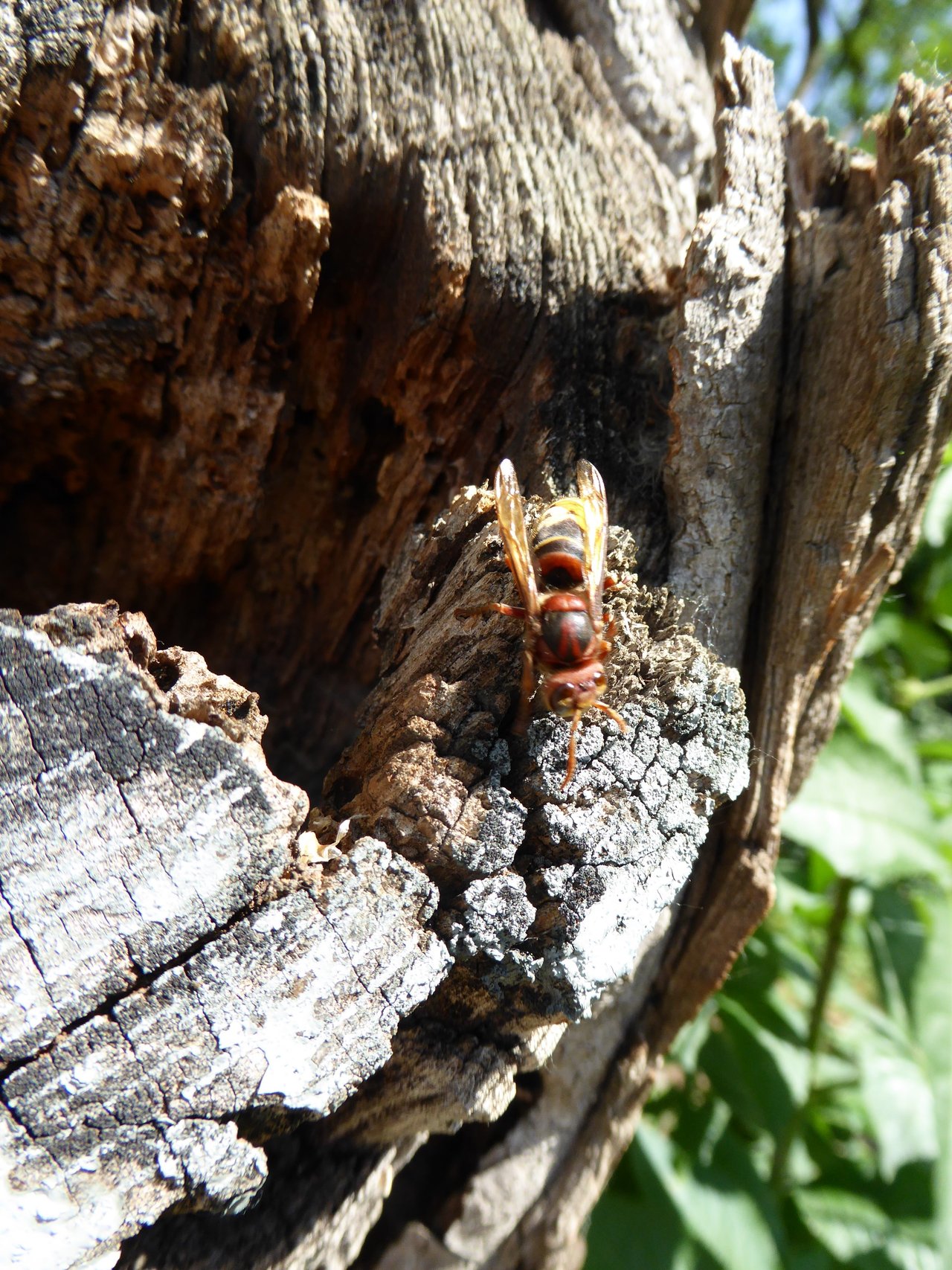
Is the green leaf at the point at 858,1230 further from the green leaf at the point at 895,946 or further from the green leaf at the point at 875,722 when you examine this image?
the green leaf at the point at 875,722

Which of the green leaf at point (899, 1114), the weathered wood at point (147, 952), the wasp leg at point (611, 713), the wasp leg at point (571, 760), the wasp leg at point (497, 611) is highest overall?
the wasp leg at point (497, 611)

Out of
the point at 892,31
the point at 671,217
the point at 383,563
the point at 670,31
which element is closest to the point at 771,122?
the point at 671,217

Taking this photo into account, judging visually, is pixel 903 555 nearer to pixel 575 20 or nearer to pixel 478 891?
pixel 478 891

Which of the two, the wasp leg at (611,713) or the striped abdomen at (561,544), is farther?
the striped abdomen at (561,544)

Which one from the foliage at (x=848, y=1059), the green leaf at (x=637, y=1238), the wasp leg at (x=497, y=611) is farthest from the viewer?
the foliage at (x=848, y=1059)

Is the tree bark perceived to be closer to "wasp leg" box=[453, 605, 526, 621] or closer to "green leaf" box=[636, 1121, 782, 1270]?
"wasp leg" box=[453, 605, 526, 621]

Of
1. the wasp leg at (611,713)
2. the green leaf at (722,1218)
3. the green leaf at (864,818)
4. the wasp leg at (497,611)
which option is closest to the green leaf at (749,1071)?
the green leaf at (722,1218)
